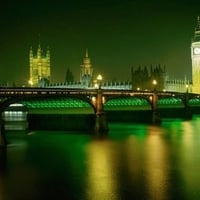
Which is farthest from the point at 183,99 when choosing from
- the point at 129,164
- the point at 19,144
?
the point at 129,164

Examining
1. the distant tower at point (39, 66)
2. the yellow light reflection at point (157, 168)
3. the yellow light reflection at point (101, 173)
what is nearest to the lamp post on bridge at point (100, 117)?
the yellow light reflection at point (157, 168)

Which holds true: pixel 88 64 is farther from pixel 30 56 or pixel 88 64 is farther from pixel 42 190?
pixel 42 190

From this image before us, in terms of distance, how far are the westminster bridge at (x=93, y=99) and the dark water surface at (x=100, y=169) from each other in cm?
405

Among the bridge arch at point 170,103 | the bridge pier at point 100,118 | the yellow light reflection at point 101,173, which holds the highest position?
the bridge arch at point 170,103

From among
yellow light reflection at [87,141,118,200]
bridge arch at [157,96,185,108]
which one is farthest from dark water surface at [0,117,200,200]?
bridge arch at [157,96,185,108]

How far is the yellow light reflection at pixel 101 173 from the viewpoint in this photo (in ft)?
66.0

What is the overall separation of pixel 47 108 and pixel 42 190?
46.1 metres

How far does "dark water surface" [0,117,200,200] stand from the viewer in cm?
2034

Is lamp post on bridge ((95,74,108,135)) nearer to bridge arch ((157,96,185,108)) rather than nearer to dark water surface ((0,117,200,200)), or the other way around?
dark water surface ((0,117,200,200))

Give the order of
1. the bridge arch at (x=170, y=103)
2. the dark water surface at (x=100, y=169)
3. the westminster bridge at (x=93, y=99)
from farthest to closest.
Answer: the bridge arch at (x=170, y=103) → the westminster bridge at (x=93, y=99) → the dark water surface at (x=100, y=169)

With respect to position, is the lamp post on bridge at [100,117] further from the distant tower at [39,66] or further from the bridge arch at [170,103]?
the distant tower at [39,66]

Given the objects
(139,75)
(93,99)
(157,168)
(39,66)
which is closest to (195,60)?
(139,75)

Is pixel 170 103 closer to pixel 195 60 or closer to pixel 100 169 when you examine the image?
pixel 195 60

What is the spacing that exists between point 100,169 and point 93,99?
24.1 metres
